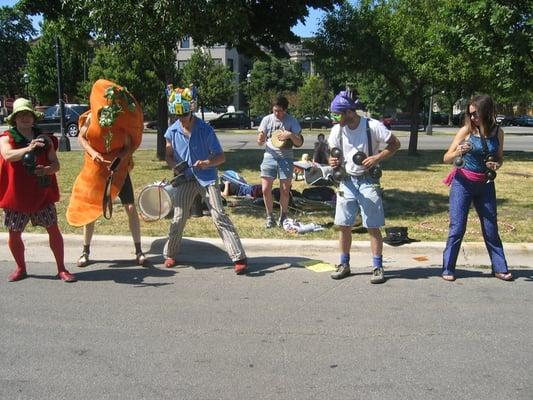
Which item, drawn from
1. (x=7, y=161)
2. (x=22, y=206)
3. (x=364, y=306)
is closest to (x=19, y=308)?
(x=22, y=206)

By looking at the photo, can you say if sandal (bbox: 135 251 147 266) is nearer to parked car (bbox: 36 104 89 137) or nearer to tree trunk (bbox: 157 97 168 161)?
tree trunk (bbox: 157 97 168 161)

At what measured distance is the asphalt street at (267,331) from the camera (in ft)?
11.4

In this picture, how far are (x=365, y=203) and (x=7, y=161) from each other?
10.6 ft

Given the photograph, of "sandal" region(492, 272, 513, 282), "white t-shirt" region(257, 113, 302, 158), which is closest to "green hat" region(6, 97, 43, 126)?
"white t-shirt" region(257, 113, 302, 158)

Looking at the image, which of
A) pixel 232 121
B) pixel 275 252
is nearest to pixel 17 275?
pixel 275 252

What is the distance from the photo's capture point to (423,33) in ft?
53.6

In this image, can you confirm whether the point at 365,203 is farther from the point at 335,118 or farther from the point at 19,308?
the point at 19,308

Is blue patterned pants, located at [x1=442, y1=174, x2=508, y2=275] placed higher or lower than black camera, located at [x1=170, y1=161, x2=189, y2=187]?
lower

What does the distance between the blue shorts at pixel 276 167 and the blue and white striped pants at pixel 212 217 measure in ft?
5.91

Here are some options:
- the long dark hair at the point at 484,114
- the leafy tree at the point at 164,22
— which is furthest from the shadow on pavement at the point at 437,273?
the leafy tree at the point at 164,22

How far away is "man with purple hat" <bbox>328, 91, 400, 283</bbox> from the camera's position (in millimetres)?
5219

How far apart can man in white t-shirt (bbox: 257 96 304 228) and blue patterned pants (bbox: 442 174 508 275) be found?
242 cm

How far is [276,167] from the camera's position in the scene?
750 centimetres

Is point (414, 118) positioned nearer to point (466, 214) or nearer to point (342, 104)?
point (466, 214)
